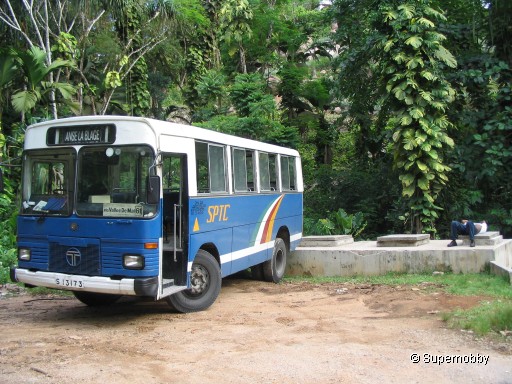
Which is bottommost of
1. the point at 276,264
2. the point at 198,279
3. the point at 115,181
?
the point at 276,264

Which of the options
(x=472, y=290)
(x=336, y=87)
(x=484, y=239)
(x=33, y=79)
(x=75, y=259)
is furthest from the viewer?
(x=336, y=87)

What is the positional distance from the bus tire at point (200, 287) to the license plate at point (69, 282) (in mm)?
1473

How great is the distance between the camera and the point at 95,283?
7.01 meters

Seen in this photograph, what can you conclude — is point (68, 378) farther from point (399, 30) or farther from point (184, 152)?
point (399, 30)

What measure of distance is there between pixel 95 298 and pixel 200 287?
1.89 m

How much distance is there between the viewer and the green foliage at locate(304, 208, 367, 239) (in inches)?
643

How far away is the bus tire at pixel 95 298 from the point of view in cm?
875

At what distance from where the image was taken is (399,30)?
14.2m

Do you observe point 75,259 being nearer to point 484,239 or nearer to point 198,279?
point 198,279

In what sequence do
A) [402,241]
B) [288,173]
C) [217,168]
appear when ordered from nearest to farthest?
[217,168] → [402,241] → [288,173]

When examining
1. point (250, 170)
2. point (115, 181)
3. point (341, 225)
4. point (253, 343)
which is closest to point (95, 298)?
point (115, 181)

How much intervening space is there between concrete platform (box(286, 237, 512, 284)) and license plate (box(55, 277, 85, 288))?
6543mm

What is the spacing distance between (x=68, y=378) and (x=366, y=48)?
13482mm

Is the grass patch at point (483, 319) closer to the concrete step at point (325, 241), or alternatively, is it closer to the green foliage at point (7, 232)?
the concrete step at point (325, 241)
